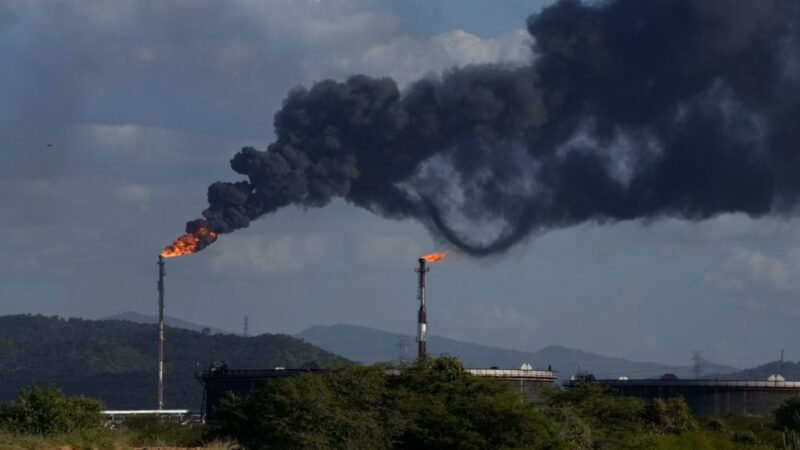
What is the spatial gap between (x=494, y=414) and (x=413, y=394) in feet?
13.4

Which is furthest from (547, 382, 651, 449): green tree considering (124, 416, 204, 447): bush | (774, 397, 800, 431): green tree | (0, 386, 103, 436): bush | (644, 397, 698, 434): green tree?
(774, 397, 800, 431): green tree

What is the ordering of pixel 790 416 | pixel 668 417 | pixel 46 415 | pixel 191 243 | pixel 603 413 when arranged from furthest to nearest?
pixel 191 243
pixel 790 416
pixel 668 417
pixel 603 413
pixel 46 415

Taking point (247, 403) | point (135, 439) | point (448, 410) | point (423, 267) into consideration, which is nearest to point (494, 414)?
point (448, 410)

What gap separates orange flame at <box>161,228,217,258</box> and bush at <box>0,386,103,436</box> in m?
66.1

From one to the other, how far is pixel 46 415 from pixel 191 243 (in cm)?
7351

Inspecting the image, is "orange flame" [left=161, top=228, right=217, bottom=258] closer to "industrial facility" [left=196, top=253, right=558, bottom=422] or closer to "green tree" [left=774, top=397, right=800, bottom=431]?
"industrial facility" [left=196, top=253, right=558, bottom=422]

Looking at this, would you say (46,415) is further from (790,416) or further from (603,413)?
(790,416)

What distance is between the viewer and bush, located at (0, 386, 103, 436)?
5828 cm

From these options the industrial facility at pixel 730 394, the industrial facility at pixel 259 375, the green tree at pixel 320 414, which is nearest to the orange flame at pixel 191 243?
the industrial facility at pixel 259 375

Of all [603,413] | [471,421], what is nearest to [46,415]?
[471,421]

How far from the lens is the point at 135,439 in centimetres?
6119

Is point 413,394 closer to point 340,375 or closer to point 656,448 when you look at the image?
point 340,375

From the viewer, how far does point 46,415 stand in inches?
2324

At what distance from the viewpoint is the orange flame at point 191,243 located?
127 meters
